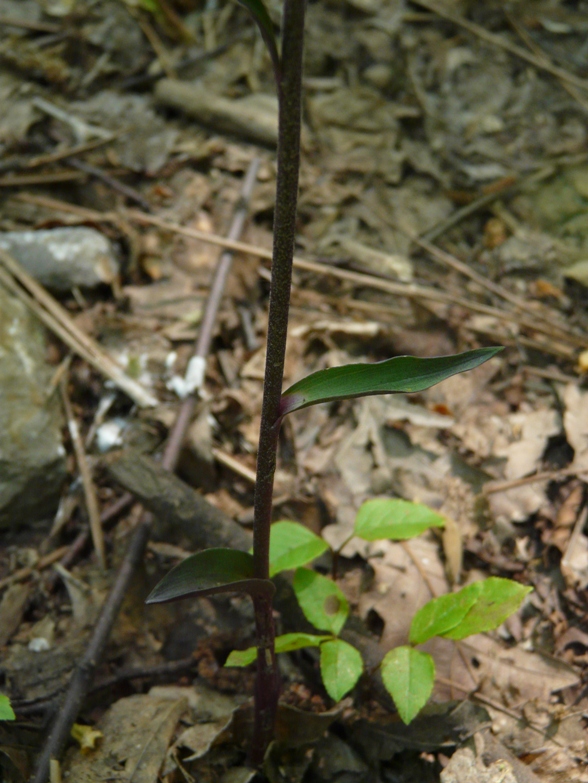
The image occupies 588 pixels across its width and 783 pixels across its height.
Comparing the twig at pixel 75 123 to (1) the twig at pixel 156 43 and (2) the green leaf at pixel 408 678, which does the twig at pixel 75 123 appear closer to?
(1) the twig at pixel 156 43

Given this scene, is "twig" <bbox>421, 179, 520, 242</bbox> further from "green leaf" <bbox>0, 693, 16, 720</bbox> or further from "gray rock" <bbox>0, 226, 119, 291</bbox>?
"green leaf" <bbox>0, 693, 16, 720</bbox>

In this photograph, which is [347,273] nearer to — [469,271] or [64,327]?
[469,271]

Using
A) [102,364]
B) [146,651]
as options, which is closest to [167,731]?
[146,651]

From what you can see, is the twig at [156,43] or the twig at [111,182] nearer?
the twig at [111,182]

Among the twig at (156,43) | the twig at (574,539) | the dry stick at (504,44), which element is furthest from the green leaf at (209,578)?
the twig at (156,43)

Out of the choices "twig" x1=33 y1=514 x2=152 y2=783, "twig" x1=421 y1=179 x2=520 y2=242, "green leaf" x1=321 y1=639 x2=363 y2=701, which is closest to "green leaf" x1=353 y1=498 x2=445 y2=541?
"green leaf" x1=321 y1=639 x2=363 y2=701

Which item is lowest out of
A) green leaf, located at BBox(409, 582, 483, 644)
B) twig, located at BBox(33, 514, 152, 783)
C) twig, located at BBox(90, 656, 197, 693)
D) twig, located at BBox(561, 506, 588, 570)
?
twig, located at BBox(90, 656, 197, 693)

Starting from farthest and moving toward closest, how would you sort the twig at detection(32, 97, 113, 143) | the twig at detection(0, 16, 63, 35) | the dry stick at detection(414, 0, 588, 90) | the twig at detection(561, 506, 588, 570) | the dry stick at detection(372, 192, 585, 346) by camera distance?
the twig at detection(0, 16, 63, 35) < the twig at detection(32, 97, 113, 143) < the dry stick at detection(414, 0, 588, 90) < the dry stick at detection(372, 192, 585, 346) < the twig at detection(561, 506, 588, 570)

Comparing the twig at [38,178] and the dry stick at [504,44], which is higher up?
the dry stick at [504,44]
